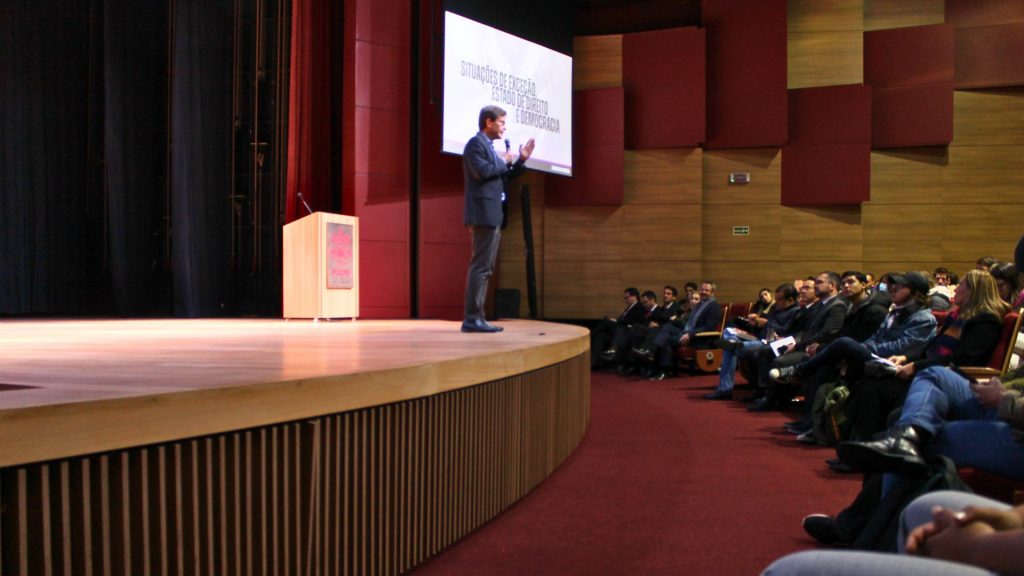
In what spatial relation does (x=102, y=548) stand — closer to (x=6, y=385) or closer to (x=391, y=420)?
(x=6, y=385)

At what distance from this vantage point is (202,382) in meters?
1.73

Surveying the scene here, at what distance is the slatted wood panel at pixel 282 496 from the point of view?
1362 millimetres

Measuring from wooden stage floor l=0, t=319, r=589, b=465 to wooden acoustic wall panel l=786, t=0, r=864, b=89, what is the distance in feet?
22.4

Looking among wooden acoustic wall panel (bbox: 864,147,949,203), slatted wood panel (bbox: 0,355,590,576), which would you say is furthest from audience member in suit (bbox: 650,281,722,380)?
slatted wood panel (bbox: 0,355,590,576)

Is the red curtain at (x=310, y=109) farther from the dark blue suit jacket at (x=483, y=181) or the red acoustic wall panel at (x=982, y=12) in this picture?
the red acoustic wall panel at (x=982, y=12)

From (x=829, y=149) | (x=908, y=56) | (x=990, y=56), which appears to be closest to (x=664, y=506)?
(x=829, y=149)

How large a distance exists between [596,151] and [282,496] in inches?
299

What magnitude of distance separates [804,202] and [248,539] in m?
8.17

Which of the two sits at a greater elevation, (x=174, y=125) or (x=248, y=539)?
(x=174, y=125)

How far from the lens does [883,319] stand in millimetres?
4527

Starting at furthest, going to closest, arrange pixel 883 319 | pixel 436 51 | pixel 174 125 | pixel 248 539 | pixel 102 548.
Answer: pixel 174 125 → pixel 436 51 → pixel 883 319 → pixel 248 539 → pixel 102 548

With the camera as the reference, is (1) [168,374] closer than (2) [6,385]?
No

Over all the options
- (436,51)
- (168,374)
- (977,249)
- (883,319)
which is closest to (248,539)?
(168,374)

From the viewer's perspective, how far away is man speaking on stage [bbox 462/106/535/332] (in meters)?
3.71
